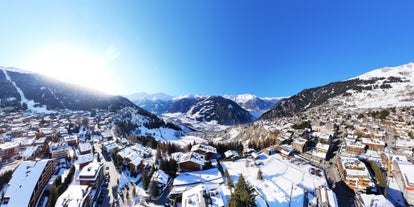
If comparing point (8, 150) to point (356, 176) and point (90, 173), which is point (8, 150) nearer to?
point (90, 173)

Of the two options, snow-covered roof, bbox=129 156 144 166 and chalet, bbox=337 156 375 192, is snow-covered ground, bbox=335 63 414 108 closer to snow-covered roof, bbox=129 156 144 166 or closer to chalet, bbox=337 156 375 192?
chalet, bbox=337 156 375 192

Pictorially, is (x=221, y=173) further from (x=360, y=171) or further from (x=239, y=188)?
(x=360, y=171)

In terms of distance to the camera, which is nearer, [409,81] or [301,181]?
[301,181]

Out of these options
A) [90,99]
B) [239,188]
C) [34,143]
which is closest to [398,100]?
[239,188]

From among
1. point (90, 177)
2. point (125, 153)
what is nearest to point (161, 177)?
point (90, 177)

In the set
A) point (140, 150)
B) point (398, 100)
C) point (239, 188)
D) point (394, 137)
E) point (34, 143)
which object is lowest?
point (34, 143)

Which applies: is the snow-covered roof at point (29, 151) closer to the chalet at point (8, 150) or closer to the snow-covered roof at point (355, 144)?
the chalet at point (8, 150)
